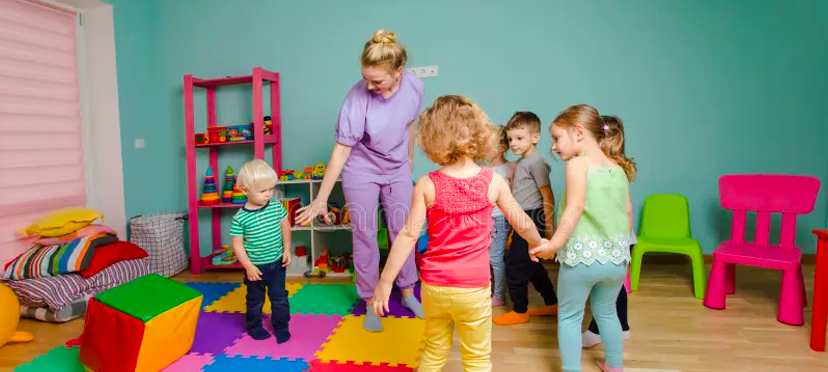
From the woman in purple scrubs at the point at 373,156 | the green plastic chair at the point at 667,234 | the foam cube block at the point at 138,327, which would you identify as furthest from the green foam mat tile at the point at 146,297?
the green plastic chair at the point at 667,234

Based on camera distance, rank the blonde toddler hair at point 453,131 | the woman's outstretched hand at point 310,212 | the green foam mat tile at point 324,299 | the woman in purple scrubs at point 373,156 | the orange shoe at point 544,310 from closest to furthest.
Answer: the blonde toddler hair at point 453,131, the woman's outstretched hand at point 310,212, the woman in purple scrubs at point 373,156, the orange shoe at point 544,310, the green foam mat tile at point 324,299

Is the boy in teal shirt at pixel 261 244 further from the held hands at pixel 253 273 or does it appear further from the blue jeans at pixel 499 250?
the blue jeans at pixel 499 250

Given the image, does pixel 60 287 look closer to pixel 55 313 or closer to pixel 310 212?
pixel 55 313

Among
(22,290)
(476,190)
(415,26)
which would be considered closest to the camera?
(476,190)

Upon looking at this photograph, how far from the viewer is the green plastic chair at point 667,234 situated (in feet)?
8.98

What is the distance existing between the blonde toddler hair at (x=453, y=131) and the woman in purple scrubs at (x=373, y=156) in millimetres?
697

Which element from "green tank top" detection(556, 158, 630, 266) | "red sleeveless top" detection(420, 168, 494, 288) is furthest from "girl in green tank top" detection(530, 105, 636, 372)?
"red sleeveless top" detection(420, 168, 494, 288)

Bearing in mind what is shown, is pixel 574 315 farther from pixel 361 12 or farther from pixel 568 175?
pixel 361 12

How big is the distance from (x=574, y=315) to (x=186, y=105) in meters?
3.09

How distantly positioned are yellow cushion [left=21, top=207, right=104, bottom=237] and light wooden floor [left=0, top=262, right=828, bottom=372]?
0.65 meters

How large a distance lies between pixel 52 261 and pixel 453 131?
2690 millimetres

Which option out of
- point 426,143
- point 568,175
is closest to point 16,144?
point 426,143

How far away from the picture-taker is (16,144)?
2.99m

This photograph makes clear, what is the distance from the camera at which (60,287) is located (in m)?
2.56
